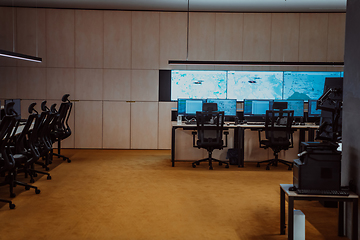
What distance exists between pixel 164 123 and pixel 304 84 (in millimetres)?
3795

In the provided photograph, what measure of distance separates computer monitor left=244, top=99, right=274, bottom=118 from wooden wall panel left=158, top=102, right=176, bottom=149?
6.79ft

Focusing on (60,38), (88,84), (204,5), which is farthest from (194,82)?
(60,38)

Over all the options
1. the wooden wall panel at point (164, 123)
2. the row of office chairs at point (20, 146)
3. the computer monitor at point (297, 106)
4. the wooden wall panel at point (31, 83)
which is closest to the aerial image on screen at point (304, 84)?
the computer monitor at point (297, 106)

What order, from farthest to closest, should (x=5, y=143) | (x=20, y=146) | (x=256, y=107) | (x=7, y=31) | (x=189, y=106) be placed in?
(x=7, y=31) → (x=256, y=107) → (x=189, y=106) → (x=20, y=146) → (x=5, y=143)

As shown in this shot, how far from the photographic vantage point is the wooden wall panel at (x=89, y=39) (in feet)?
28.5

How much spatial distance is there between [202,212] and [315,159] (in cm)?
157

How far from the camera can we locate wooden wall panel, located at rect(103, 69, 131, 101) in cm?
880

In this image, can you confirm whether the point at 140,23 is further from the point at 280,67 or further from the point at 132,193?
the point at 132,193

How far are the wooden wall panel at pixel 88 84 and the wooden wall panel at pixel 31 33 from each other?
97 centimetres

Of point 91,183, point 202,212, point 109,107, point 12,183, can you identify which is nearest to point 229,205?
point 202,212

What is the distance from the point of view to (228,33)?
8805 millimetres

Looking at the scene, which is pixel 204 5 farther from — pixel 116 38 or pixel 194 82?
pixel 116 38

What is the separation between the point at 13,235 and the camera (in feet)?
10.9

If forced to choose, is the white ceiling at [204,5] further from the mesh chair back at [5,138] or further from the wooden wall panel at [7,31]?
the mesh chair back at [5,138]
